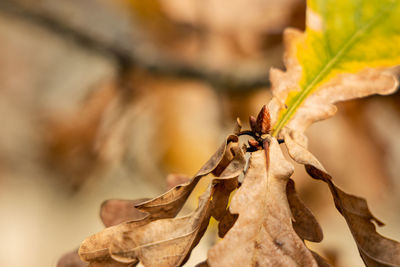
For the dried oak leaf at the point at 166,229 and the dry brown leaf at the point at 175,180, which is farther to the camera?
the dry brown leaf at the point at 175,180

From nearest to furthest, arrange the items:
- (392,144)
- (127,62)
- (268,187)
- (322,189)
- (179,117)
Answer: (268,187), (322,189), (392,144), (127,62), (179,117)

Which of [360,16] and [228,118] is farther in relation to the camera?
[228,118]

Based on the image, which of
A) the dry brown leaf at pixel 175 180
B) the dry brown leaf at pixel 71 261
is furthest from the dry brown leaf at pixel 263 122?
the dry brown leaf at pixel 71 261

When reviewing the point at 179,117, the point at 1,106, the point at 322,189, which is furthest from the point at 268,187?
the point at 1,106

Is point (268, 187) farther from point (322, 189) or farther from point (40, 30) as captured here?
point (40, 30)

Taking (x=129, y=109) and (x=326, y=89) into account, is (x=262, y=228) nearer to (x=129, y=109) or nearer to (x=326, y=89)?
(x=326, y=89)

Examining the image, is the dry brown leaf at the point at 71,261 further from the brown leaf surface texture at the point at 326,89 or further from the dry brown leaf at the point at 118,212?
the brown leaf surface texture at the point at 326,89

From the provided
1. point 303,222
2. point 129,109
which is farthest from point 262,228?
point 129,109
